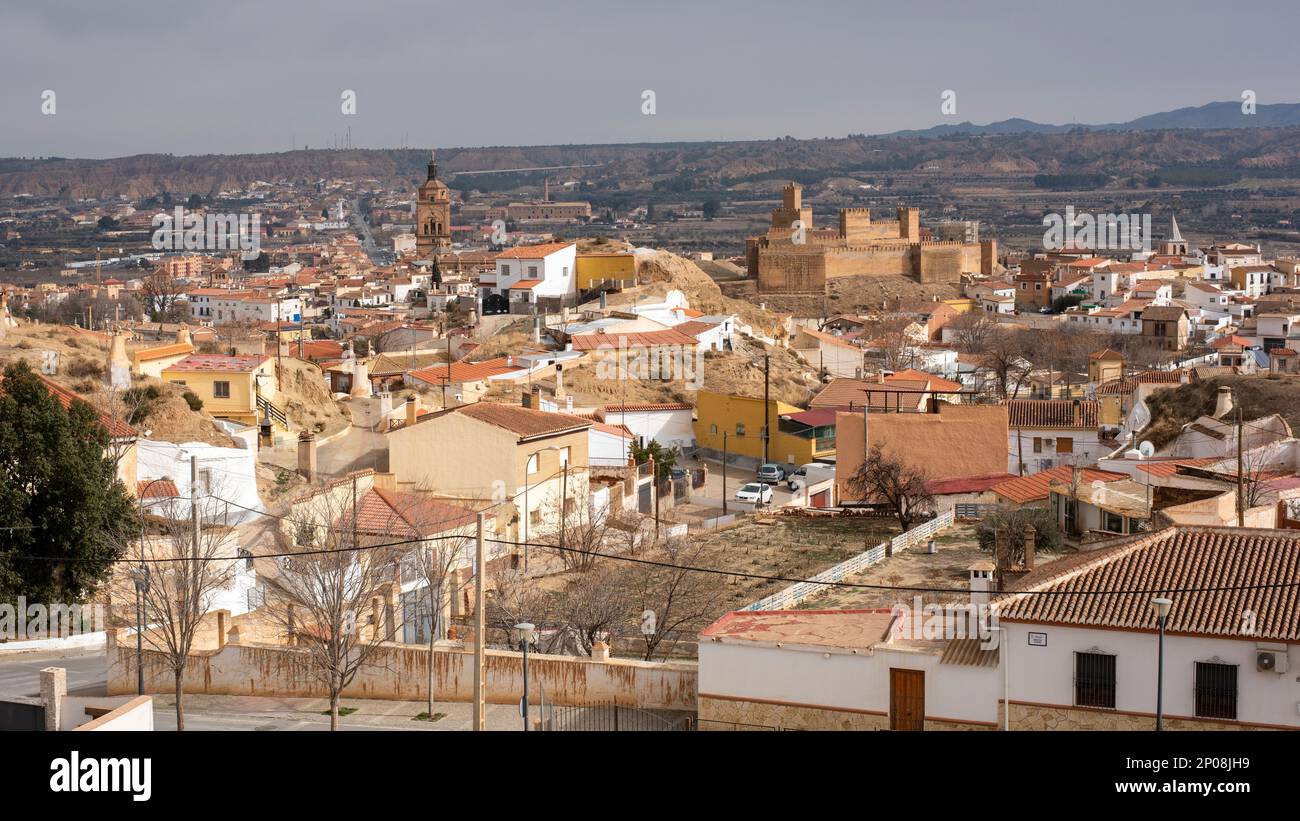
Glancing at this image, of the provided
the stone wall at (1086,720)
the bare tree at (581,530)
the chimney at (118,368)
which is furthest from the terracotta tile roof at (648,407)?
the stone wall at (1086,720)

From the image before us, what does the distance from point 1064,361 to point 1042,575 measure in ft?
126

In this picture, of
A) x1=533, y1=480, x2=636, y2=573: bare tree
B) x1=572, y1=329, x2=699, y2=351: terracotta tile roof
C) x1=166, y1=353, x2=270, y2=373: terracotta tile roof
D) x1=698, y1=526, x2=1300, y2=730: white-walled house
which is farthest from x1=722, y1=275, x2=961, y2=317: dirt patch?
x1=698, y1=526, x2=1300, y2=730: white-walled house

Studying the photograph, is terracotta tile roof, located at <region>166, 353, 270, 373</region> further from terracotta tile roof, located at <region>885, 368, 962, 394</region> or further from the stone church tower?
the stone church tower

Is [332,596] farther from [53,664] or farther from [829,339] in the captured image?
[829,339]

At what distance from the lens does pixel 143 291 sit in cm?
7931

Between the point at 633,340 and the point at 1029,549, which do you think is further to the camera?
the point at 633,340

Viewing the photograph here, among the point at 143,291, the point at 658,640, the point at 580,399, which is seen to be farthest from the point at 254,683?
the point at 143,291

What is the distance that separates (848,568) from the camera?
17328 millimetres

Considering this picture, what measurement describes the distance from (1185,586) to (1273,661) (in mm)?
1020

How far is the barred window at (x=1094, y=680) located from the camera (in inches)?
457

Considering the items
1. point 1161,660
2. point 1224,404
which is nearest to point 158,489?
point 1161,660

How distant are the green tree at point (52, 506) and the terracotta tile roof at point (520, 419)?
6398 millimetres

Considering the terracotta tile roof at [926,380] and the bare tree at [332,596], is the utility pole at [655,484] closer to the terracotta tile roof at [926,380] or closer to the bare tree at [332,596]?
the bare tree at [332,596]
